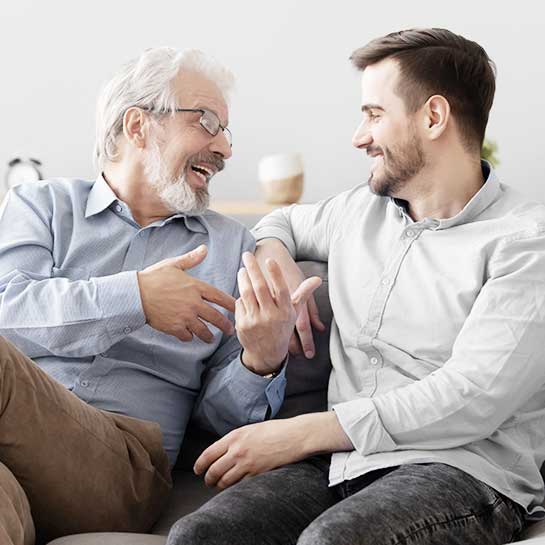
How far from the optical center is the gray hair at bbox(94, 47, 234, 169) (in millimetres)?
2309

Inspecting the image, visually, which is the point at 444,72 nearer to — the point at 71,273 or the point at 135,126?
the point at 135,126

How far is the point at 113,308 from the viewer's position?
6.59 feet

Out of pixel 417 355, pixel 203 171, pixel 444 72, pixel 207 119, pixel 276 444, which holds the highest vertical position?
pixel 444 72

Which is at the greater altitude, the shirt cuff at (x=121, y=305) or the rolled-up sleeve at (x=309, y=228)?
the rolled-up sleeve at (x=309, y=228)

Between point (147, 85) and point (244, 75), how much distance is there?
144 centimetres

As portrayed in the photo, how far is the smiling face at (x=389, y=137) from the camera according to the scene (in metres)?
2.06

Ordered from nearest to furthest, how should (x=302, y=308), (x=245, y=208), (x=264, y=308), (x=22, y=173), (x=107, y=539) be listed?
(x=107, y=539) < (x=264, y=308) < (x=302, y=308) < (x=245, y=208) < (x=22, y=173)

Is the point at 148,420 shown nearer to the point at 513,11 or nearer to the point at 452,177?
the point at 452,177

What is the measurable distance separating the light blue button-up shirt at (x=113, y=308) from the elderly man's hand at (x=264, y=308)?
115mm

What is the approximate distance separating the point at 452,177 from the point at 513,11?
5.61 feet

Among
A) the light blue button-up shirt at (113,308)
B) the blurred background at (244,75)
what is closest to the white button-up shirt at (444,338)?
the light blue button-up shirt at (113,308)

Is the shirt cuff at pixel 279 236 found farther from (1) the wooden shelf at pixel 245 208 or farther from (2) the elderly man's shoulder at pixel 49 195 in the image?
(1) the wooden shelf at pixel 245 208

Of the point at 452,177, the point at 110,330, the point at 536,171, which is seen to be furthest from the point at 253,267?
the point at 536,171

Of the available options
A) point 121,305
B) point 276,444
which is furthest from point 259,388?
point 121,305
